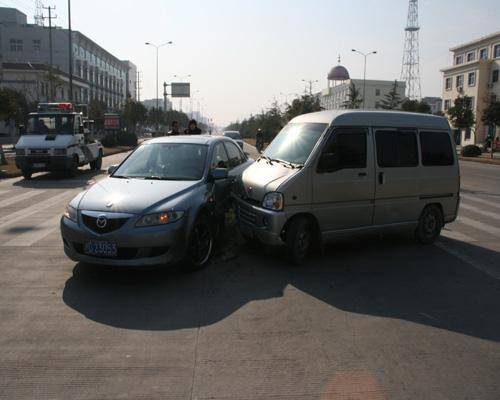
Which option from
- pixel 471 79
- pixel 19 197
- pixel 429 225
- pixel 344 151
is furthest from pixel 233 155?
pixel 471 79

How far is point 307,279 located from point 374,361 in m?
2.19

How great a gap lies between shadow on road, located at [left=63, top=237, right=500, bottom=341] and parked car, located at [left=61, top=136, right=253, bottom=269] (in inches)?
13.9

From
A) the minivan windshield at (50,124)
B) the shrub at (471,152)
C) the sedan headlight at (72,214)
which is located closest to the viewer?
the sedan headlight at (72,214)

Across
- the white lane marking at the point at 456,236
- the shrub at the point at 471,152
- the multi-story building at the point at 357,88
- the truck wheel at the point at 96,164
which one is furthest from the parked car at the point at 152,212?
the multi-story building at the point at 357,88

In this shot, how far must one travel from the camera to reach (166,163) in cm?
721

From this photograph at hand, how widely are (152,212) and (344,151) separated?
2918 mm

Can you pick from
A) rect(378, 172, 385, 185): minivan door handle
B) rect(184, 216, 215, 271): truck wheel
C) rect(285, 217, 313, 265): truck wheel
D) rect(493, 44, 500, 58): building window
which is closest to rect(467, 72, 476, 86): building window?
rect(493, 44, 500, 58): building window

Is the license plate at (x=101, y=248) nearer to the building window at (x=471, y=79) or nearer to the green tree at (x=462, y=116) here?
the green tree at (x=462, y=116)

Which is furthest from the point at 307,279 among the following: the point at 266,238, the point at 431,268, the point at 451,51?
the point at 451,51

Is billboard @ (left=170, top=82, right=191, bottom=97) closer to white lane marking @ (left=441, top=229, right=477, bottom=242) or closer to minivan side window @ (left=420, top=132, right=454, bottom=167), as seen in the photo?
white lane marking @ (left=441, top=229, right=477, bottom=242)

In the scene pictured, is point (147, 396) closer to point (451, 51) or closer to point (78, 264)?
point (78, 264)

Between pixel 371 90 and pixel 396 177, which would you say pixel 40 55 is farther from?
pixel 396 177

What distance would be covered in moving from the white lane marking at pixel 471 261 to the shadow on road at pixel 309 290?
0.13 meters

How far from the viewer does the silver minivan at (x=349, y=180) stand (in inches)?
261
